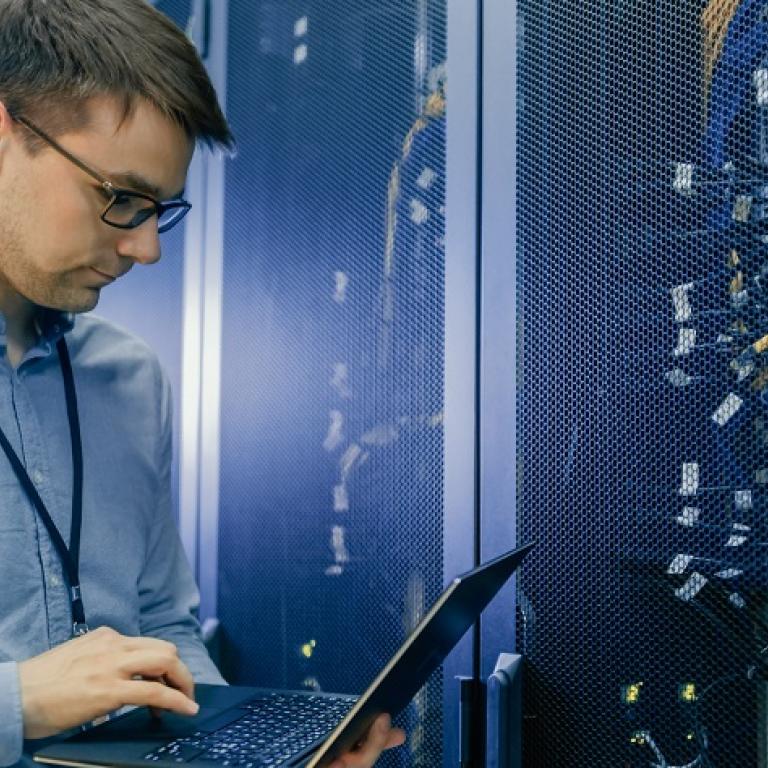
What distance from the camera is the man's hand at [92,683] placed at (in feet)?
3.16

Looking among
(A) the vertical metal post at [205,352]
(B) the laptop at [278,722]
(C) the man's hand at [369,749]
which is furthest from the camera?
(A) the vertical metal post at [205,352]

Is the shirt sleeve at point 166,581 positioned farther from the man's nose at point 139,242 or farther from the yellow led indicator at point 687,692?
the yellow led indicator at point 687,692

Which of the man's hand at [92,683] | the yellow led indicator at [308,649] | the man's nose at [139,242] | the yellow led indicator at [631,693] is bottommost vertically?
the yellow led indicator at [308,649]

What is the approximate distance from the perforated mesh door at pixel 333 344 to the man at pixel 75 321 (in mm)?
269

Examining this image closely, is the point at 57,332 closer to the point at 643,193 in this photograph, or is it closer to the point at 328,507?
the point at 328,507

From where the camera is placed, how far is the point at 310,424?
157 centimetres

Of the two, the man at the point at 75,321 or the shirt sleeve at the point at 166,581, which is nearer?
the man at the point at 75,321

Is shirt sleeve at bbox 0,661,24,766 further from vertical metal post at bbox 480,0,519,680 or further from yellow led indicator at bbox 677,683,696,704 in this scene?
yellow led indicator at bbox 677,683,696,704

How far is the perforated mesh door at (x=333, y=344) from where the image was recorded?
55.6 inches

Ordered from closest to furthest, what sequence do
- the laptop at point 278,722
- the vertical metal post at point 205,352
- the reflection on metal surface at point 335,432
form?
the laptop at point 278,722, the reflection on metal surface at point 335,432, the vertical metal post at point 205,352

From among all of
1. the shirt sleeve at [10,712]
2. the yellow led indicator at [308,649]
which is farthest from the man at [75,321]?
the yellow led indicator at [308,649]

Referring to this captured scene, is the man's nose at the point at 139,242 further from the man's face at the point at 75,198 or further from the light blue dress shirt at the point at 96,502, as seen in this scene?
the light blue dress shirt at the point at 96,502

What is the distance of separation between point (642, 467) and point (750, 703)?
310mm

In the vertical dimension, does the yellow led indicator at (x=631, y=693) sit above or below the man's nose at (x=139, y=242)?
below
